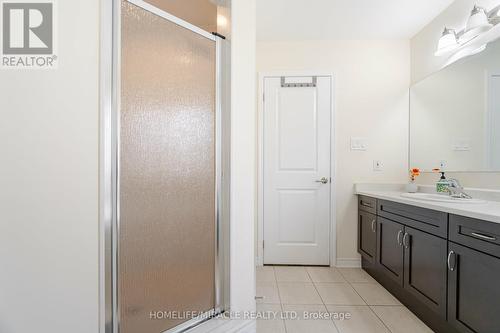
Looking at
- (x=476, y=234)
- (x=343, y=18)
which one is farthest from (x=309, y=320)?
(x=343, y=18)

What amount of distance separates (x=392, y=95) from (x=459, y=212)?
6.15 feet

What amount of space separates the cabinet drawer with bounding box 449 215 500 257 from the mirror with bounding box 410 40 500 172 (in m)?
0.80

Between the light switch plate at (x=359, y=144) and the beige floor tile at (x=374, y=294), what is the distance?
139 cm

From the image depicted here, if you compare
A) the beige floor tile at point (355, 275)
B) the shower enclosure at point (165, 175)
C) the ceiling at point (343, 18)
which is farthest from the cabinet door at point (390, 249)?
the ceiling at point (343, 18)

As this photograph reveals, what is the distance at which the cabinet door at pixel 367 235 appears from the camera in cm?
247

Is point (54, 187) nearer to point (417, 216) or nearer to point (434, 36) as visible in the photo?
point (417, 216)

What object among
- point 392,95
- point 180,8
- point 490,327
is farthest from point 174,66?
point 392,95

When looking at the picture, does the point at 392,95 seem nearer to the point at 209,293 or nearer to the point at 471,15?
the point at 471,15

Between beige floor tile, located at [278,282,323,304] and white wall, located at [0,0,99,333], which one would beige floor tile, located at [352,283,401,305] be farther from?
white wall, located at [0,0,99,333]

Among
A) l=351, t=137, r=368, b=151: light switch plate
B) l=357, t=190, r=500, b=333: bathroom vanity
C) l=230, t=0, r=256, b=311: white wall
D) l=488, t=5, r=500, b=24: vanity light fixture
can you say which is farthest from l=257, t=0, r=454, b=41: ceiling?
l=357, t=190, r=500, b=333: bathroom vanity

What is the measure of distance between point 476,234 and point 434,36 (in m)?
2.10

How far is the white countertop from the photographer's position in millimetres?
1242

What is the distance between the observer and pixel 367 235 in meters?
2.63

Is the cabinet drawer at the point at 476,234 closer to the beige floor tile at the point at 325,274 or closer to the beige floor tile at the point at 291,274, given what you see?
the beige floor tile at the point at 325,274
